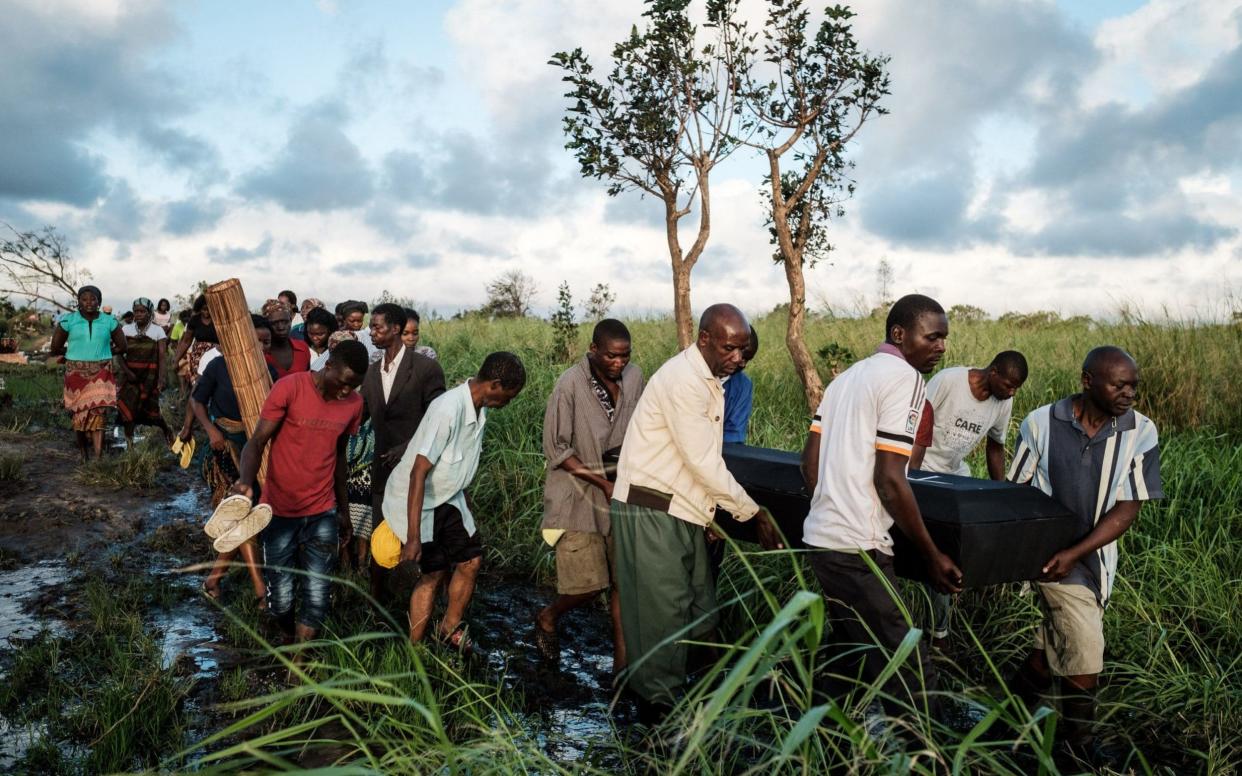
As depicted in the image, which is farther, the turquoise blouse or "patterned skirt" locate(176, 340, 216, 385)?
the turquoise blouse

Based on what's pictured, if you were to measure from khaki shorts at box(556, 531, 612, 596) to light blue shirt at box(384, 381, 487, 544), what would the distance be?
618 millimetres

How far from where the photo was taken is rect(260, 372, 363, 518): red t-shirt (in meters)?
4.61

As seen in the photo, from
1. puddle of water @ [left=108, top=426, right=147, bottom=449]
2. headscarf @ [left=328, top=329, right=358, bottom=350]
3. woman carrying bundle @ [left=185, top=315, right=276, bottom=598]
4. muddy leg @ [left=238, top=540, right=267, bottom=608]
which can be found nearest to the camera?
muddy leg @ [left=238, top=540, right=267, bottom=608]

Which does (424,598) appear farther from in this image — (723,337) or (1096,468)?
(1096,468)

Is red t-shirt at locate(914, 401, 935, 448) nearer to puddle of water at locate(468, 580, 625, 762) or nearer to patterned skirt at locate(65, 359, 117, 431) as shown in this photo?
puddle of water at locate(468, 580, 625, 762)


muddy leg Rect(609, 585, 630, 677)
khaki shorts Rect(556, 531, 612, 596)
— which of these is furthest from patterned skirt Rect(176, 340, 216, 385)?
muddy leg Rect(609, 585, 630, 677)

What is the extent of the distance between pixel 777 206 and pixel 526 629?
6.21 m

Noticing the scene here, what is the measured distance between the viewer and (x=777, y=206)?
10.2 meters

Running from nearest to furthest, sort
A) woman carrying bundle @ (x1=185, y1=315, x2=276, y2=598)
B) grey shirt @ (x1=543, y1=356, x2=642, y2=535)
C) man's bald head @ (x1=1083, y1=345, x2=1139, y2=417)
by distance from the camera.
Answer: man's bald head @ (x1=1083, y1=345, x2=1139, y2=417)
grey shirt @ (x1=543, y1=356, x2=642, y2=535)
woman carrying bundle @ (x1=185, y1=315, x2=276, y2=598)

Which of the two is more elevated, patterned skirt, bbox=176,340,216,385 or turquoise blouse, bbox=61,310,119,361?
turquoise blouse, bbox=61,310,119,361

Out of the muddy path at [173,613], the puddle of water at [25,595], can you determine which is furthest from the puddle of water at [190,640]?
the puddle of water at [25,595]

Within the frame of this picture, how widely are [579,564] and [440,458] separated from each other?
898mm

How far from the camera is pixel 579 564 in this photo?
4750mm

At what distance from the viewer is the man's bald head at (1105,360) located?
3.70m
